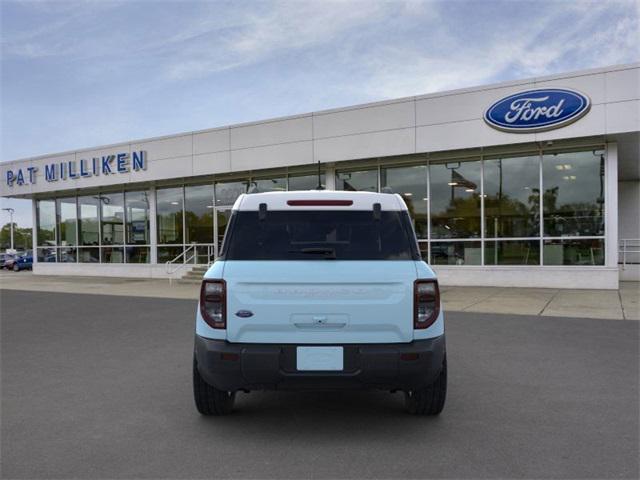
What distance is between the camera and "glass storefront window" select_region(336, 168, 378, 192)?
17.8m

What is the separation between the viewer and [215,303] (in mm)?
3639

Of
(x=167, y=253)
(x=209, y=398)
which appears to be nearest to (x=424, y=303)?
(x=209, y=398)

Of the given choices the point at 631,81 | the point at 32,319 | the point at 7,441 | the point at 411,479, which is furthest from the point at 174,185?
the point at 411,479

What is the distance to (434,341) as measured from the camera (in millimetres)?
3668

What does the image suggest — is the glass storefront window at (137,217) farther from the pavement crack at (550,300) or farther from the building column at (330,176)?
the pavement crack at (550,300)

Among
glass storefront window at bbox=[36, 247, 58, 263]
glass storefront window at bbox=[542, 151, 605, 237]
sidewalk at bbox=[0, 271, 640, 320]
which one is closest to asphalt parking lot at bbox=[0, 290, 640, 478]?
sidewalk at bbox=[0, 271, 640, 320]

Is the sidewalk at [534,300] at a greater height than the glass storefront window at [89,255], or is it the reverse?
the glass storefront window at [89,255]

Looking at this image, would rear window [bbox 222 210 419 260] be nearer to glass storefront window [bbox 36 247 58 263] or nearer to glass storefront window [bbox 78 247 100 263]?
glass storefront window [bbox 78 247 100 263]

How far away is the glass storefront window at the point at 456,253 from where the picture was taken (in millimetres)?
15969

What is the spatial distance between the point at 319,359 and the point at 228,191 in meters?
18.0

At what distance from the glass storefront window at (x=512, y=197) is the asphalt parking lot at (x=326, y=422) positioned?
8.45 meters

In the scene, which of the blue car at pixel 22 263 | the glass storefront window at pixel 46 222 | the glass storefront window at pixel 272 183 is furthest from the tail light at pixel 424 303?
the blue car at pixel 22 263

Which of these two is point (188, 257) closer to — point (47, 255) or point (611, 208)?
point (47, 255)

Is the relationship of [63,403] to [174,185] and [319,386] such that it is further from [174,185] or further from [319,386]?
[174,185]
